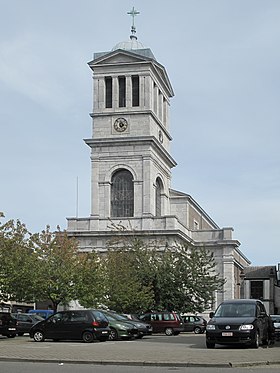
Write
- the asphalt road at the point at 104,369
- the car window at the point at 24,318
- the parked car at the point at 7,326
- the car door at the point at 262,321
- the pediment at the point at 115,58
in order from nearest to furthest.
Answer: the asphalt road at the point at 104,369 → the car door at the point at 262,321 → the parked car at the point at 7,326 → the car window at the point at 24,318 → the pediment at the point at 115,58

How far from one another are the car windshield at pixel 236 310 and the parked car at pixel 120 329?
753cm

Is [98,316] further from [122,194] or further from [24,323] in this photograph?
[122,194]

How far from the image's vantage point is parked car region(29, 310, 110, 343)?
3100 cm

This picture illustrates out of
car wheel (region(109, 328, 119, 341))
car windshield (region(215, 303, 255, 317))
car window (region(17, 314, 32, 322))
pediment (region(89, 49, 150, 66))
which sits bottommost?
car wheel (region(109, 328, 119, 341))

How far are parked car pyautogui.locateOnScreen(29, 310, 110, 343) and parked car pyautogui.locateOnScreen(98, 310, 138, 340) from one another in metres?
1.48

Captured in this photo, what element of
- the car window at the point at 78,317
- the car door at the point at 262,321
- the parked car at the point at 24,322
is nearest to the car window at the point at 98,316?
the car window at the point at 78,317

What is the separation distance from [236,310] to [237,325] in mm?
1497

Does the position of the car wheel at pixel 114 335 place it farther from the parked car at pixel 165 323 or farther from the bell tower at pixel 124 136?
the bell tower at pixel 124 136

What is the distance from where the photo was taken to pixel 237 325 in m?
25.0

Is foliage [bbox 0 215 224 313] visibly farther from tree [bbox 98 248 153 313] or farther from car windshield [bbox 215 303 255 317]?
car windshield [bbox 215 303 255 317]

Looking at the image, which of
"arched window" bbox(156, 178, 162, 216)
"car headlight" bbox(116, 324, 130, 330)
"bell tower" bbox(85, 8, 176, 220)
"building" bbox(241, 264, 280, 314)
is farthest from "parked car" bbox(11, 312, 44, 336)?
"building" bbox(241, 264, 280, 314)

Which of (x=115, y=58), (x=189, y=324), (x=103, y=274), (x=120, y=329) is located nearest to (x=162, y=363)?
(x=120, y=329)

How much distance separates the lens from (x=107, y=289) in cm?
4978

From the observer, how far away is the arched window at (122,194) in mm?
70062
